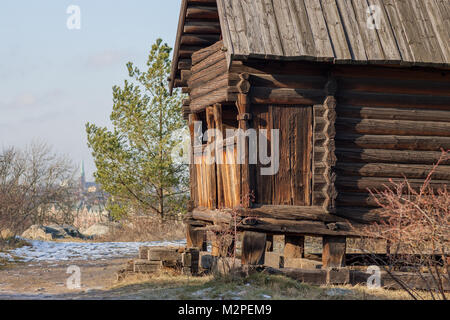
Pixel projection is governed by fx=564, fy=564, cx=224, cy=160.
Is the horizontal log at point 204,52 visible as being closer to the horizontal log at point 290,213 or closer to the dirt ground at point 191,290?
the horizontal log at point 290,213

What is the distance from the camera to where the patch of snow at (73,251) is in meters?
16.7

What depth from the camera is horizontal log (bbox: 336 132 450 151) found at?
36.1ft

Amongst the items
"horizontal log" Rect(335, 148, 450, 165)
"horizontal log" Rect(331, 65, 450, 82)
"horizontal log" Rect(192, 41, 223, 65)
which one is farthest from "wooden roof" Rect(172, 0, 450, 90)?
"horizontal log" Rect(335, 148, 450, 165)

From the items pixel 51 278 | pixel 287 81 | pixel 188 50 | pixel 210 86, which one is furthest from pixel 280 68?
pixel 51 278

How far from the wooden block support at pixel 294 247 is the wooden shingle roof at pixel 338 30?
207 inches

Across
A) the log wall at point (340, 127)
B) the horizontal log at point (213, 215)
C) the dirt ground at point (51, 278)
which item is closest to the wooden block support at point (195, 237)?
the horizontal log at point (213, 215)

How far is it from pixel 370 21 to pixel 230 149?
3792 millimetres

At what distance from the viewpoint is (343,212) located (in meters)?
10.8

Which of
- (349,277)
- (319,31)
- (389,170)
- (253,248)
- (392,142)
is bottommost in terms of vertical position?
(349,277)

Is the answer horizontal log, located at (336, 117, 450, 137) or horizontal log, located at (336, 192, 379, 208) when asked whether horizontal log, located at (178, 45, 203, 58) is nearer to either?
horizontal log, located at (336, 117, 450, 137)

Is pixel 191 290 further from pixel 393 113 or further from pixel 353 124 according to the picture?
pixel 393 113

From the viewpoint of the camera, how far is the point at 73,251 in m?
18.0

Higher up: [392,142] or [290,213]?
[392,142]

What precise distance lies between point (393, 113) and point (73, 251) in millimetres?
11301
